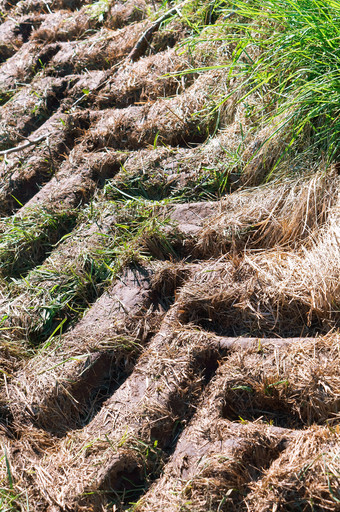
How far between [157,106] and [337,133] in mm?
1273

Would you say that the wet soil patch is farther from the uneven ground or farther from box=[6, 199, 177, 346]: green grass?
box=[6, 199, 177, 346]: green grass

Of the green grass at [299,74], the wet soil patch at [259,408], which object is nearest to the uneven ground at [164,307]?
the wet soil patch at [259,408]

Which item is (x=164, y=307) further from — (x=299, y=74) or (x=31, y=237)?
(x=299, y=74)

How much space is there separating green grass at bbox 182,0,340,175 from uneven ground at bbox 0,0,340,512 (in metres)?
0.13

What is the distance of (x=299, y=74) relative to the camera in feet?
9.09

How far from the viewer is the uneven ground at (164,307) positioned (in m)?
2.04

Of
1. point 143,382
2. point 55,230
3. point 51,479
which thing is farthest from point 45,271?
point 51,479

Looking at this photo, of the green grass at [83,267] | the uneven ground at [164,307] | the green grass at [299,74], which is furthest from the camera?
the green grass at [83,267]

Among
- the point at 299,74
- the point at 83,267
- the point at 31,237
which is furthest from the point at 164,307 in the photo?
the point at 299,74

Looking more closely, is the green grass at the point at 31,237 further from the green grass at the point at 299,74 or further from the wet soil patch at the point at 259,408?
the wet soil patch at the point at 259,408

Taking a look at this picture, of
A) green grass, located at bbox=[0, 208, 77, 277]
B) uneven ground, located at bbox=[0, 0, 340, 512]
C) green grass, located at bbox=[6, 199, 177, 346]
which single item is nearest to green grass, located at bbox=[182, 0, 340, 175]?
uneven ground, located at bbox=[0, 0, 340, 512]

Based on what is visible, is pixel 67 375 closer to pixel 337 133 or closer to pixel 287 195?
pixel 287 195

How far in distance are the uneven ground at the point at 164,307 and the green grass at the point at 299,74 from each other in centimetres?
13

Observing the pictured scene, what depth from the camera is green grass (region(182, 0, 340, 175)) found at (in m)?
2.63
